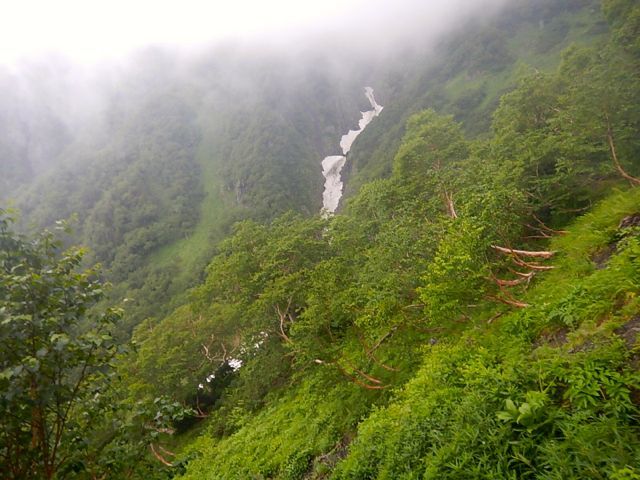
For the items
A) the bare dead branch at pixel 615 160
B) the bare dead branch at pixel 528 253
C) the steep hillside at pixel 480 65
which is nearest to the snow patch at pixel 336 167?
the steep hillside at pixel 480 65

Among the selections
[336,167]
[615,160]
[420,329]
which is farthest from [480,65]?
[420,329]

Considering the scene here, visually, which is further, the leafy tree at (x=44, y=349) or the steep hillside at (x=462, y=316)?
the steep hillside at (x=462, y=316)

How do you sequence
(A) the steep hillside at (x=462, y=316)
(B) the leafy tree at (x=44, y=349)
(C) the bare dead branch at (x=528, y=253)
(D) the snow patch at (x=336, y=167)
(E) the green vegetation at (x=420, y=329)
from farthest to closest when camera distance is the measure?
(D) the snow patch at (x=336, y=167)
(C) the bare dead branch at (x=528, y=253)
(A) the steep hillside at (x=462, y=316)
(E) the green vegetation at (x=420, y=329)
(B) the leafy tree at (x=44, y=349)

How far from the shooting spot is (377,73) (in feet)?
616

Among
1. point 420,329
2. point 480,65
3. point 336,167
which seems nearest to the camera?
point 420,329

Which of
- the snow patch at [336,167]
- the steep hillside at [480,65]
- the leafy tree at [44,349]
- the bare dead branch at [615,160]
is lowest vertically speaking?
the snow patch at [336,167]

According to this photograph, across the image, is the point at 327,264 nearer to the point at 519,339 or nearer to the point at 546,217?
the point at 519,339

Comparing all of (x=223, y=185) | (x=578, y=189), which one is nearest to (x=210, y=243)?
(x=223, y=185)

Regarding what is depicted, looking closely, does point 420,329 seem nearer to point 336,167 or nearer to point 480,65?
point 480,65

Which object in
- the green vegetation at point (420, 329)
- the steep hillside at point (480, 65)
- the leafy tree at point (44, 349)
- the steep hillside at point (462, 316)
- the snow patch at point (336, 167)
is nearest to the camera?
A: the leafy tree at point (44, 349)

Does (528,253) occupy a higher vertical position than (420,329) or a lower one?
higher

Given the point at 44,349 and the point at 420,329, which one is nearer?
the point at 44,349

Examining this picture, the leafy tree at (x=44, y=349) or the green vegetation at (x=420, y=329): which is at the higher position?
the leafy tree at (x=44, y=349)

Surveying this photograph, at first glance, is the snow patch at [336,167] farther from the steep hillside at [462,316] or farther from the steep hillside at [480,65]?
the steep hillside at [462,316]
